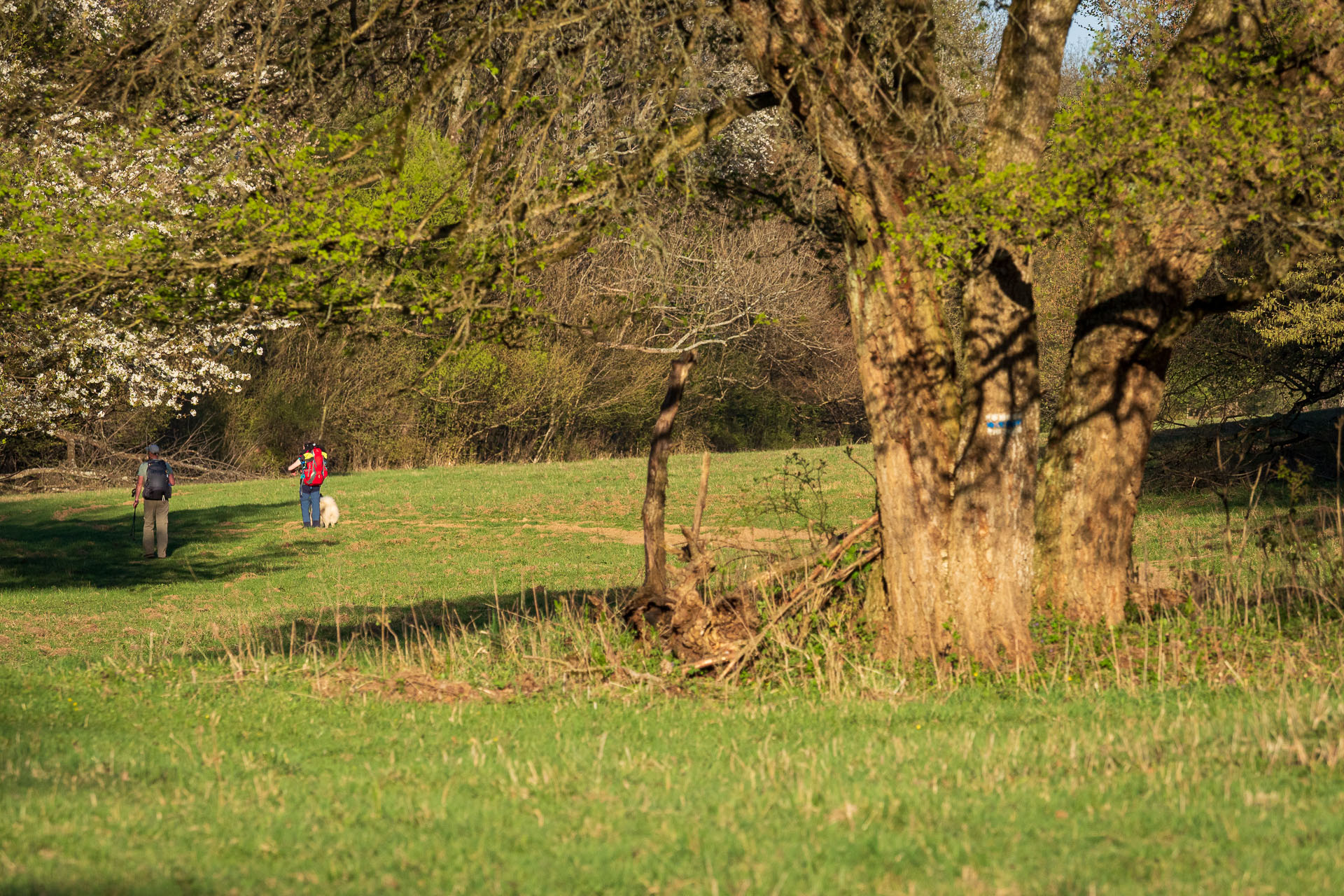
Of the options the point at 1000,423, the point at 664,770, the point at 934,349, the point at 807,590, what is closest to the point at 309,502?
the point at 807,590

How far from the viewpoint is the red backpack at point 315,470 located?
23719 millimetres

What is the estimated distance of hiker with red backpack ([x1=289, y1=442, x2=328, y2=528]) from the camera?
23688 millimetres

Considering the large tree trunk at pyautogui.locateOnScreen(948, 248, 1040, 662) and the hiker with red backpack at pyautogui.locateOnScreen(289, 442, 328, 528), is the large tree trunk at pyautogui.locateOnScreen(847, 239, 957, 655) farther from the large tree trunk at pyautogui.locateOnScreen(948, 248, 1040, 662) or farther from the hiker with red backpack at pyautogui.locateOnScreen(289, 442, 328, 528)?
the hiker with red backpack at pyautogui.locateOnScreen(289, 442, 328, 528)

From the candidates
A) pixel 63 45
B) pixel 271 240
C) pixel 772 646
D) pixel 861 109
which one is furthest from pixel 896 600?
pixel 63 45

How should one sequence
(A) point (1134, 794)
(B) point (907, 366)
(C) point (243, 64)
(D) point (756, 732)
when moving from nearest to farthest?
(A) point (1134, 794) < (D) point (756, 732) < (B) point (907, 366) < (C) point (243, 64)

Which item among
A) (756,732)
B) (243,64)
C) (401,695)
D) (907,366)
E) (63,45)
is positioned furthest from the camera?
(63,45)

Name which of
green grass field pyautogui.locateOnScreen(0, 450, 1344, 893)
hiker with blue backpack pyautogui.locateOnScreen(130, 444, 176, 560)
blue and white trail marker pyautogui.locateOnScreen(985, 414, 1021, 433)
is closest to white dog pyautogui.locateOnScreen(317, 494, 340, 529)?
hiker with blue backpack pyautogui.locateOnScreen(130, 444, 176, 560)

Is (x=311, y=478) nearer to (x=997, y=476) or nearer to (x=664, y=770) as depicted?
(x=997, y=476)

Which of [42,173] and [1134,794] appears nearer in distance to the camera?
[1134,794]

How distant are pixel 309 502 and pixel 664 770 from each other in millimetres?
19700

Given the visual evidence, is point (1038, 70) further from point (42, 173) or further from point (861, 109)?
point (42, 173)

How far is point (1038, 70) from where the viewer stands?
28.1 ft

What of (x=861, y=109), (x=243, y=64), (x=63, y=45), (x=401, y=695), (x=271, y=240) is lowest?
(x=401, y=695)

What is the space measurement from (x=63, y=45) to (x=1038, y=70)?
8.81 m
